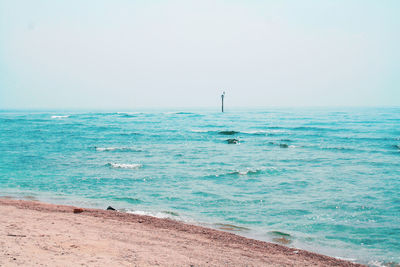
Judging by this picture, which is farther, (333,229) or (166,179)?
(166,179)

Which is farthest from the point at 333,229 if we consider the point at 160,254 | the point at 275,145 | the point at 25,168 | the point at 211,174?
the point at 275,145

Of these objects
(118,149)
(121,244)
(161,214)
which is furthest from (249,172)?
(118,149)

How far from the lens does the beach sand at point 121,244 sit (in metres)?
6.23

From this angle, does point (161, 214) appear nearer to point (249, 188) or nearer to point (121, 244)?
point (121, 244)

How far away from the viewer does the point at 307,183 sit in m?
16.1

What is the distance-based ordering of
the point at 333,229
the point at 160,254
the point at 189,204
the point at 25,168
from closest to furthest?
the point at 160,254 < the point at 333,229 < the point at 189,204 < the point at 25,168

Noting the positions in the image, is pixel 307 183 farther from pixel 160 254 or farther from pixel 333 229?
pixel 160 254

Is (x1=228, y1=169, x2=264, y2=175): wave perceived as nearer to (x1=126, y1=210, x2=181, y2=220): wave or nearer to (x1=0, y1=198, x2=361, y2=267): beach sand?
(x1=126, y1=210, x2=181, y2=220): wave

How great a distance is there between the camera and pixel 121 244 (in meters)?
7.28

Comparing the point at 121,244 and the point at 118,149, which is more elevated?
the point at 121,244

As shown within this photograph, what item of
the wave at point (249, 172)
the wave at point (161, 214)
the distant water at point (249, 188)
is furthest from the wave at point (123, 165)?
the wave at point (161, 214)

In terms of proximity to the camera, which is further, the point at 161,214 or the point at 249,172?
the point at 249,172

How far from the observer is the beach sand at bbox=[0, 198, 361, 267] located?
20.4 ft

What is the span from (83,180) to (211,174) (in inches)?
254
